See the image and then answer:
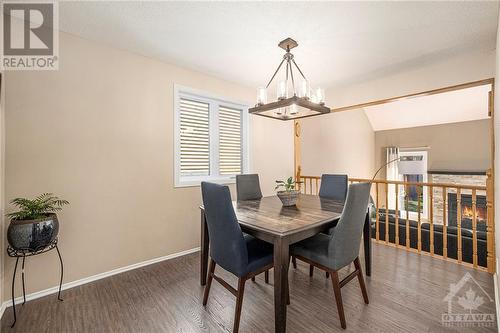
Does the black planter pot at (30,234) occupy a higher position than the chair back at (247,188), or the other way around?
the chair back at (247,188)

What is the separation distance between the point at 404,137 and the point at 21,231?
7741 millimetres

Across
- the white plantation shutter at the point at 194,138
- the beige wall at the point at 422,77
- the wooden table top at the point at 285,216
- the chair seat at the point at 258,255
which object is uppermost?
the beige wall at the point at 422,77

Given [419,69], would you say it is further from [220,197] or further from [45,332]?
[45,332]

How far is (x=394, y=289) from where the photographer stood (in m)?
2.07

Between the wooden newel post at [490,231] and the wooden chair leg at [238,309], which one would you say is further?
the wooden newel post at [490,231]

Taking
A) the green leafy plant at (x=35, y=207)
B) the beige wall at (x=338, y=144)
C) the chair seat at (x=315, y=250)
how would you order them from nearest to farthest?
the chair seat at (x=315, y=250) → the green leafy plant at (x=35, y=207) → the beige wall at (x=338, y=144)

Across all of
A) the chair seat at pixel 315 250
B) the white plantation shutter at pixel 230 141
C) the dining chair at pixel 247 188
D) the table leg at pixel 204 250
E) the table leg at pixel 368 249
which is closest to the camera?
the chair seat at pixel 315 250

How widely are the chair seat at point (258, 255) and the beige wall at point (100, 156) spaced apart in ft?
4.69

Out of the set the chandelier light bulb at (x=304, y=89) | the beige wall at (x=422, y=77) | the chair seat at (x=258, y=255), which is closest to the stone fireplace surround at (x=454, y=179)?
the beige wall at (x=422, y=77)

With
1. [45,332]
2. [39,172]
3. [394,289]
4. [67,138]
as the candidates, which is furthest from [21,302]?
[394,289]

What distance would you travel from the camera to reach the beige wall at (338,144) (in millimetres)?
4699

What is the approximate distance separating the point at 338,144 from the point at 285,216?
409 centimetres

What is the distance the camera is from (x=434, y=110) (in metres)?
5.46

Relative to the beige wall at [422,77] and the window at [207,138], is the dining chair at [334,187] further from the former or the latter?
the beige wall at [422,77]
